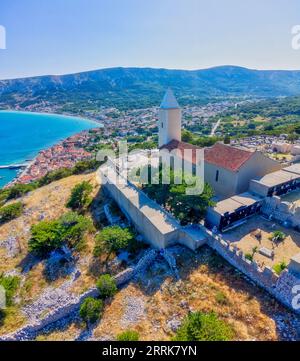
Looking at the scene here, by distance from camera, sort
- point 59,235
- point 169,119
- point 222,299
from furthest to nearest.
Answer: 1. point 169,119
2. point 59,235
3. point 222,299

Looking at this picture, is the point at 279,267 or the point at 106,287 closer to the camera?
the point at 279,267

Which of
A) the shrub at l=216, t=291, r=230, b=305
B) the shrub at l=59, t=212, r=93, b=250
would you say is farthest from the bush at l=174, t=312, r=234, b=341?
the shrub at l=59, t=212, r=93, b=250

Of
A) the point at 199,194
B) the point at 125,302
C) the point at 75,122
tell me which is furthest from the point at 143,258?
the point at 75,122

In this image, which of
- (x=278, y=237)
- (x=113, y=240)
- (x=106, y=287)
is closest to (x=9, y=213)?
(x=113, y=240)

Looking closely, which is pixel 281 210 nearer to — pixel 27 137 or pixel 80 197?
pixel 80 197

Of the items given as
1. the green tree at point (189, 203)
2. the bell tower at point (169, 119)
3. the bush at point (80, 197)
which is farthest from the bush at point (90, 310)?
the bell tower at point (169, 119)

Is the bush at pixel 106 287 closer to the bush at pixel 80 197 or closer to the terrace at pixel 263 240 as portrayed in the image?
the terrace at pixel 263 240
